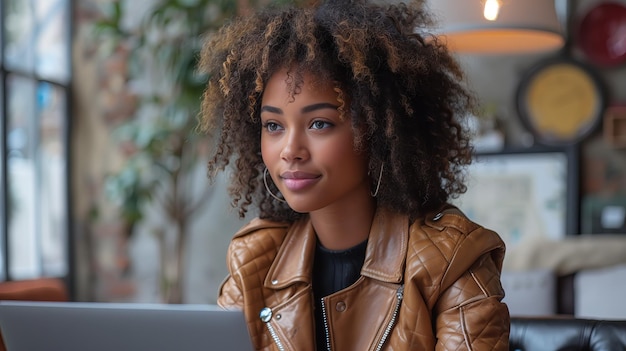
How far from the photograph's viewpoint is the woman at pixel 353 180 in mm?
1323

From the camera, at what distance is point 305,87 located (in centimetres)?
134

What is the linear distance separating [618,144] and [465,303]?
138 inches

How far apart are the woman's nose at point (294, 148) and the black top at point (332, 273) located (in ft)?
0.77

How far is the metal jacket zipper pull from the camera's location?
140 cm

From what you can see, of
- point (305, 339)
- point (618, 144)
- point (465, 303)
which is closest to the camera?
point (465, 303)

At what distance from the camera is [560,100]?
4.58m

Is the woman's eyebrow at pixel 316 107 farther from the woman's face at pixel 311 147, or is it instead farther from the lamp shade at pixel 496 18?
the lamp shade at pixel 496 18

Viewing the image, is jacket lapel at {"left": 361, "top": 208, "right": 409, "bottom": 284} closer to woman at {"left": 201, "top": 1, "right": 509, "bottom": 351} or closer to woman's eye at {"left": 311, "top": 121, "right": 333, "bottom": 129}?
woman at {"left": 201, "top": 1, "right": 509, "bottom": 351}

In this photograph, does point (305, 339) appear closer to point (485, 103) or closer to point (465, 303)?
point (465, 303)

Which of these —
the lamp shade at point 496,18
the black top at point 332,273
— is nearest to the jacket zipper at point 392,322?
the black top at point 332,273

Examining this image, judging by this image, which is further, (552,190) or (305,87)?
(552,190)

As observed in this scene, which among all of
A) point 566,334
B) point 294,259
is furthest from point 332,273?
point 566,334

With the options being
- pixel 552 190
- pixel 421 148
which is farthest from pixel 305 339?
pixel 552 190

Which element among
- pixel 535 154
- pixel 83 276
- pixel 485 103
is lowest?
pixel 83 276
